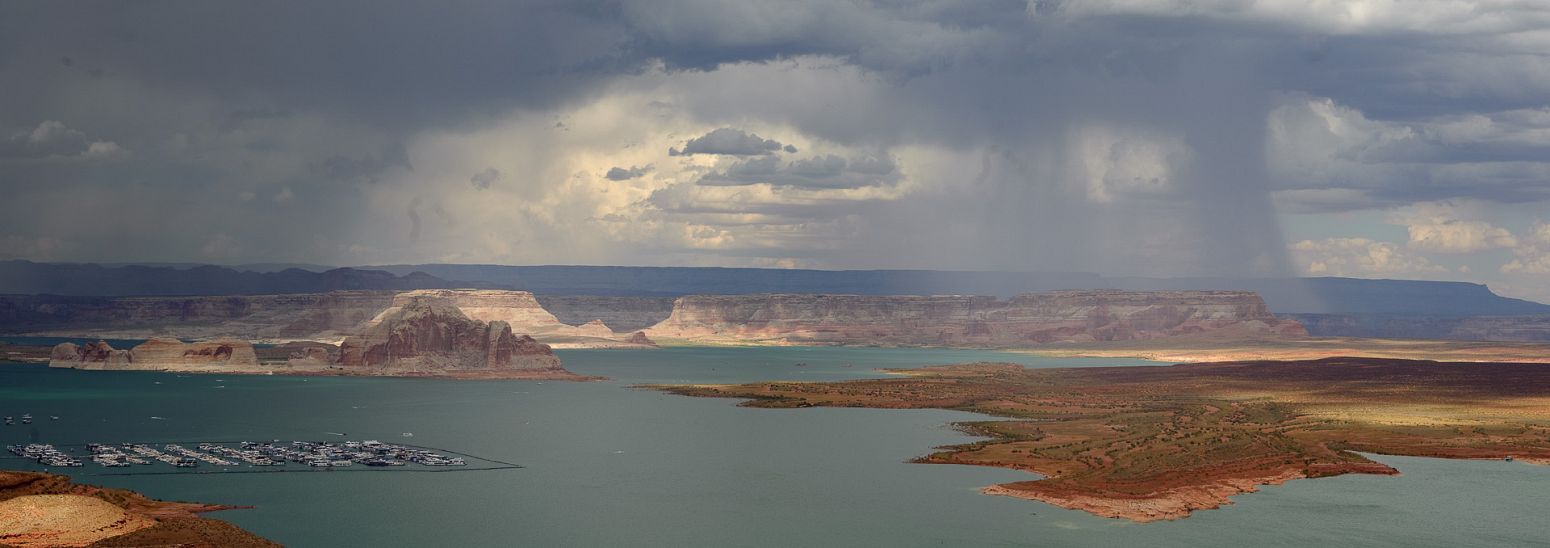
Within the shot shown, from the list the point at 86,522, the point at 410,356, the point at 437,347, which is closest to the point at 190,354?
the point at 410,356

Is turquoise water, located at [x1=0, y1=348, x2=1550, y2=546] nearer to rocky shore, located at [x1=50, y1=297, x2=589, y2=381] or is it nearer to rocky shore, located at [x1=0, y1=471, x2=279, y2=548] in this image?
rocky shore, located at [x1=0, y1=471, x2=279, y2=548]

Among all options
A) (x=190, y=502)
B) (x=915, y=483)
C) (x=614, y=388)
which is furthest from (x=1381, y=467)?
(x=614, y=388)

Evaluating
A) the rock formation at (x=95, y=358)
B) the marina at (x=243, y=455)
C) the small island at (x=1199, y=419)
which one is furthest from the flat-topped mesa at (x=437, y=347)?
the marina at (x=243, y=455)

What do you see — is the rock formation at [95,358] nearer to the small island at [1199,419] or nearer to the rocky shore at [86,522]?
the small island at [1199,419]

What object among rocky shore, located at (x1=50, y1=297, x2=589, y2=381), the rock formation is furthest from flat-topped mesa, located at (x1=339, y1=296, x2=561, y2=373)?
the rock formation

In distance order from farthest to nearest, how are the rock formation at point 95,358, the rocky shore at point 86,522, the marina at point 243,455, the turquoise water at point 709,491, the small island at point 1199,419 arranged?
the rock formation at point 95,358, the marina at point 243,455, the small island at point 1199,419, the turquoise water at point 709,491, the rocky shore at point 86,522

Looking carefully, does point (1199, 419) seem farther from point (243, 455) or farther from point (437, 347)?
point (437, 347)
